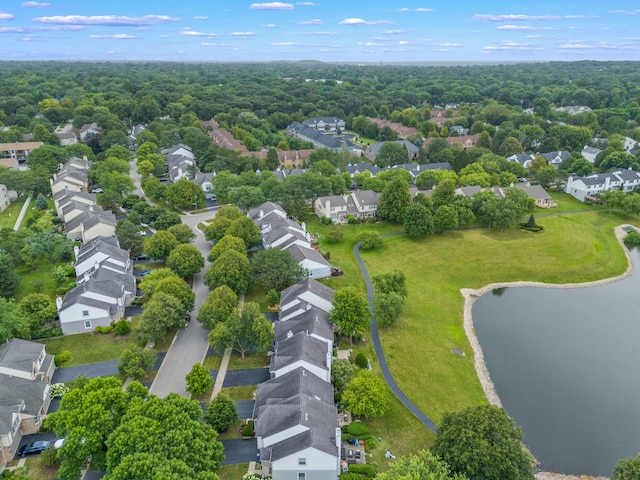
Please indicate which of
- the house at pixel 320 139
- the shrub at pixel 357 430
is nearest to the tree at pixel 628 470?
the shrub at pixel 357 430

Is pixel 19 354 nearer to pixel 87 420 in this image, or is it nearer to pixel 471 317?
pixel 87 420

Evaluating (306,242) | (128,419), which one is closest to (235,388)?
(128,419)

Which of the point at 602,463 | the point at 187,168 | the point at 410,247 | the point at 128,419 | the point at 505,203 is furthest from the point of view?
the point at 187,168

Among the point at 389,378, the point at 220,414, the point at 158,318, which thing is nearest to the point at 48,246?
the point at 158,318

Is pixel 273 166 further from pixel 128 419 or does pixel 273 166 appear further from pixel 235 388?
pixel 128 419

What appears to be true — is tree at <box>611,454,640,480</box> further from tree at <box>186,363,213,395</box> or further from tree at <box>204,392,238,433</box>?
tree at <box>186,363,213,395</box>

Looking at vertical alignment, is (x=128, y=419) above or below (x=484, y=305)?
above

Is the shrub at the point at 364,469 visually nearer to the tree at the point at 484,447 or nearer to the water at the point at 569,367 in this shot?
the tree at the point at 484,447
